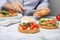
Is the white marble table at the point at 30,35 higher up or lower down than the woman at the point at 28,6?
lower down

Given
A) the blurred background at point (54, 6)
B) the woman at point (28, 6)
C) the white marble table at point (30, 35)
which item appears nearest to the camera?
the white marble table at point (30, 35)

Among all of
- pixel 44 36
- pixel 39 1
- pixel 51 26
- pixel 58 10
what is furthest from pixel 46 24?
pixel 58 10

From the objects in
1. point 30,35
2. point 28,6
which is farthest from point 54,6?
point 30,35

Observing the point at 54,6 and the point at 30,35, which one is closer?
the point at 30,35

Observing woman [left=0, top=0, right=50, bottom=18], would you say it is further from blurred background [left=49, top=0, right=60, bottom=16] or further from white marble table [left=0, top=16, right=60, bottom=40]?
white marble table [left=0, top=16, right=60, bottom=40]

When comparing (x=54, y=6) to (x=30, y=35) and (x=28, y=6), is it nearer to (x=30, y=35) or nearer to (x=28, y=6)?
(x=28, y=6)

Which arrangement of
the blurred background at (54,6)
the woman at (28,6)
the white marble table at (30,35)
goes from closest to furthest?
the white marble table at (30,35) → the woman at (28,6) → the blurred background at (54,6)

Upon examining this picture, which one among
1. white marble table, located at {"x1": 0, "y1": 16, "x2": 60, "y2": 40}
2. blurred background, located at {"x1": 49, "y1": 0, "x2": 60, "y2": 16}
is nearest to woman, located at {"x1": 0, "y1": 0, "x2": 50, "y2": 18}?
blurred background, located at {"x1": 49, "y1": 0, "x2": 60, "y2": 16}

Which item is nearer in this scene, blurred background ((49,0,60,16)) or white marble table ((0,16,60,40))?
white marble table ((0,16,60,40))

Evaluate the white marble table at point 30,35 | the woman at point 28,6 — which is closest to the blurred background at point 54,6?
the woman at point 28,6

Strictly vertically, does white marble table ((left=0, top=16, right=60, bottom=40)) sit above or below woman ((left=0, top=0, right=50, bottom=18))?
below

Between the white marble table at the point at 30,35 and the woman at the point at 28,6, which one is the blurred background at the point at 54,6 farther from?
the white marble table at the point at 30,35

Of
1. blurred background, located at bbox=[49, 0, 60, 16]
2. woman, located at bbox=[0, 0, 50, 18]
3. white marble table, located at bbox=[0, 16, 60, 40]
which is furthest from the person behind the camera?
blurred background, located at bbox=[49, 0, 60, 16]
